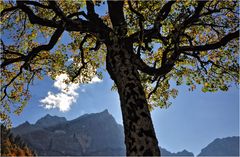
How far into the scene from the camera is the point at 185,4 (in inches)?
666

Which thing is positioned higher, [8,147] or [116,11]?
[116,11]

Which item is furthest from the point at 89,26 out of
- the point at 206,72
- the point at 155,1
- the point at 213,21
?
the point at 206,72

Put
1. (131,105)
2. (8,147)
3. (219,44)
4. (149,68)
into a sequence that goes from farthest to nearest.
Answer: (8,147), (149,68), (219,44), (131,105)

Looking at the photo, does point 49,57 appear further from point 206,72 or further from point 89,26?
point 206,72

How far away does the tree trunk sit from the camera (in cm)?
1174

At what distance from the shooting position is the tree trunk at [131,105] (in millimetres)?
11742

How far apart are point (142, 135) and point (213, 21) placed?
11.7 meters

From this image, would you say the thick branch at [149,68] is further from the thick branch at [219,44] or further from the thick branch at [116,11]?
the thick branch at [116,11]

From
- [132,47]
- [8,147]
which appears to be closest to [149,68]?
[132,47]

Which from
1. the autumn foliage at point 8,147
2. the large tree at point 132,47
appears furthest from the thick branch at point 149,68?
the autumn foliage at point 8,147

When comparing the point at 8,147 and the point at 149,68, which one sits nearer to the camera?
the point at 149,68

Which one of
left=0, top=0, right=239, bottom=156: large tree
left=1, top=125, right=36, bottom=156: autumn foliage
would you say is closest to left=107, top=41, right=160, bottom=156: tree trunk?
left=0, top=0, right=239, bottom=156: large tree

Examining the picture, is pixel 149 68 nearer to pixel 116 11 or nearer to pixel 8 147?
pixel 116 11

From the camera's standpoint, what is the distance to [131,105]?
42.5ft
